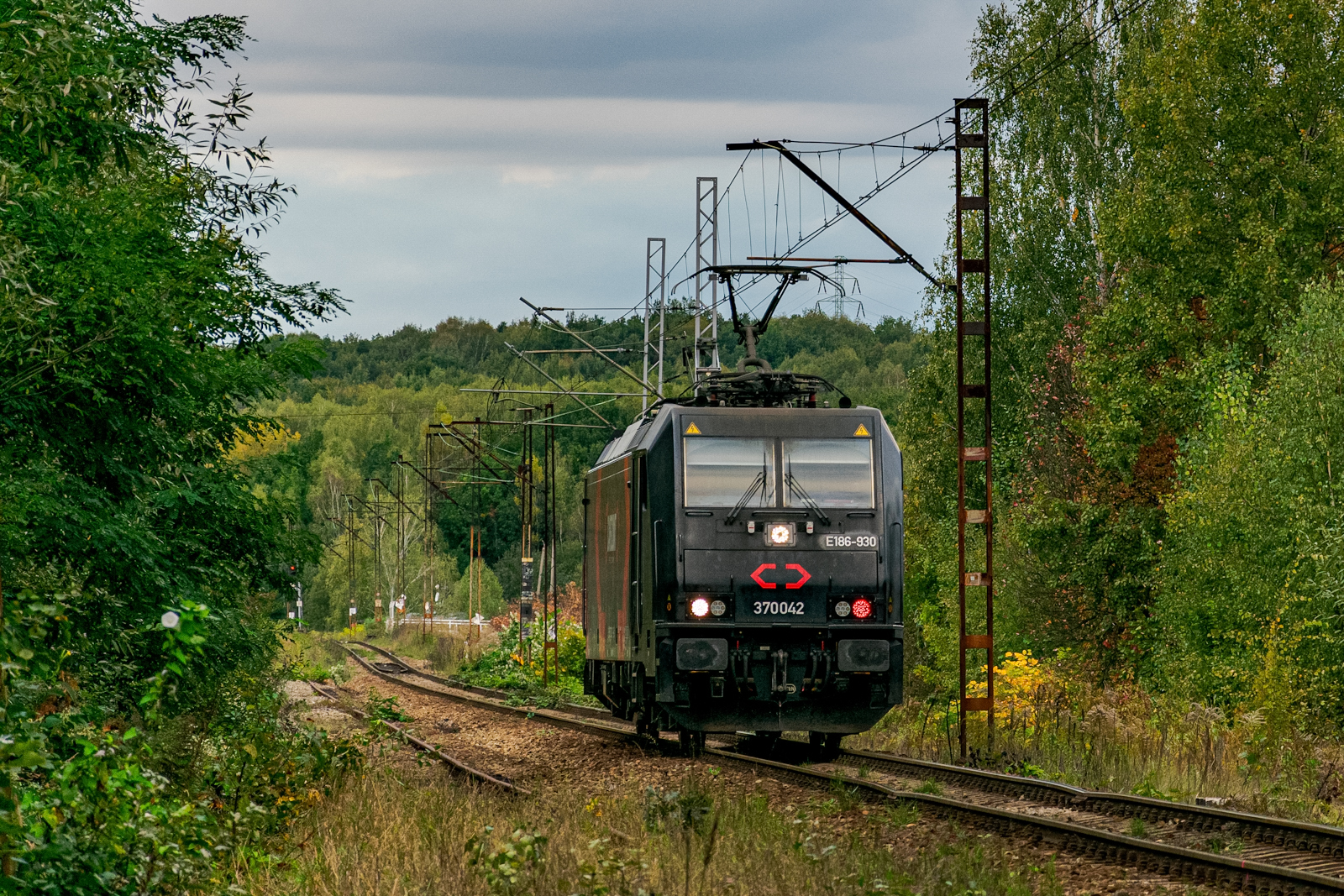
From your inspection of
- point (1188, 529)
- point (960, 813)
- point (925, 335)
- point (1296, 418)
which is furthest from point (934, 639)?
point (960, 813)

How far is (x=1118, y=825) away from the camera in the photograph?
34.7 ft

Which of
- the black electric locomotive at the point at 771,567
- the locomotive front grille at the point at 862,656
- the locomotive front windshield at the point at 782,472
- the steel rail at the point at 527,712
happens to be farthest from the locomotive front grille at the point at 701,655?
the steel rail at the point at 527,712

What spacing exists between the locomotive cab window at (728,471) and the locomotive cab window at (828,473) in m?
0.20

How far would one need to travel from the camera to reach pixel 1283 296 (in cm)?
2767

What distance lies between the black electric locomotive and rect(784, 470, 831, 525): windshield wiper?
12 mm

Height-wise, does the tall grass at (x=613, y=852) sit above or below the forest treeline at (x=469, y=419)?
below

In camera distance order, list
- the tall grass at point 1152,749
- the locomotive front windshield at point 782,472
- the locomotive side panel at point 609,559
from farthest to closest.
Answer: the locomotive side panel at point 609,559 < the locomotive front windshield at point 782,472 < the tall grass at point 1152,749

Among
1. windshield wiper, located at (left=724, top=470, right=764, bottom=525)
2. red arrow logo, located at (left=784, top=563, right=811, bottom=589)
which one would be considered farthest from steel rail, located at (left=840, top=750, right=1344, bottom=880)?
windshield wiper, located at (left=724, top=470, right=764, bottom=525)

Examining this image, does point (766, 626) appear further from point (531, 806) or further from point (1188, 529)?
point (1188, 529)

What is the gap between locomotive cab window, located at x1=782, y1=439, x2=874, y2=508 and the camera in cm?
1451

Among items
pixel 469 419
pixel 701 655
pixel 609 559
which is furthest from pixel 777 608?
pixel 469 419

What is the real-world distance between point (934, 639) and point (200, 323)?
2821cm

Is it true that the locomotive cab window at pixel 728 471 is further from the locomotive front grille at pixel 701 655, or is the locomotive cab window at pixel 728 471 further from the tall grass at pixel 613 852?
the tall grass at pixel 613 852

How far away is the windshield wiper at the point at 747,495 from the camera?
47.0 feet
